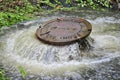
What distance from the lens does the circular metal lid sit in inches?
222

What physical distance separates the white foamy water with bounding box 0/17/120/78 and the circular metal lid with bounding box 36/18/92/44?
0.13 metres

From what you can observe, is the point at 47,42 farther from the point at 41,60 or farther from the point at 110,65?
the point at 110,65

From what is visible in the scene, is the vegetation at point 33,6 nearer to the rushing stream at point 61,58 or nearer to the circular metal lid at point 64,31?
the rushing stream at point 61,58

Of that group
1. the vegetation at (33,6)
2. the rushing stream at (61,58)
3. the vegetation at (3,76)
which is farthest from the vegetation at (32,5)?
the vegetation at (3,76)

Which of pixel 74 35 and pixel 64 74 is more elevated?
pixel 74 35

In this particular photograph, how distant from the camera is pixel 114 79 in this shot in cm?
488

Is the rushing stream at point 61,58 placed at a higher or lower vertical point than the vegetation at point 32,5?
lower

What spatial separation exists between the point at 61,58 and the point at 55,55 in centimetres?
13

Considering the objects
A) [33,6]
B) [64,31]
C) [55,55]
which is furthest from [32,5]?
[55,55]

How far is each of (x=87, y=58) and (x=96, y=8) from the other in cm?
307

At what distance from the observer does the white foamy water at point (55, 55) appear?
208 inches

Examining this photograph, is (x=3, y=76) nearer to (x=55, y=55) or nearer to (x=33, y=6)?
(x=55, y=55)

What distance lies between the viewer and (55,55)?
5.60m

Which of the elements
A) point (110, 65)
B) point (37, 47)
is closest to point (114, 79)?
point (110, 65)
